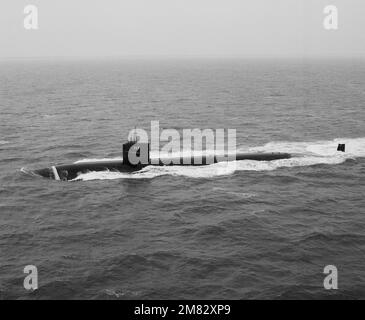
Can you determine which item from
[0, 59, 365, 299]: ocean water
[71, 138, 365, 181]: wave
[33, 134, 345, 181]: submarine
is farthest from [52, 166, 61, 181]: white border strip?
[71, 138, 365, 181]: wave

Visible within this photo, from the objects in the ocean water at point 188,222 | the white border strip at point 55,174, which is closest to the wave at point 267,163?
the ocean water at point 188,222

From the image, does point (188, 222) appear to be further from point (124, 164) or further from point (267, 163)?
point (267, 163)

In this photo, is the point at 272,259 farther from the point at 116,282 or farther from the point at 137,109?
the point at 137,109

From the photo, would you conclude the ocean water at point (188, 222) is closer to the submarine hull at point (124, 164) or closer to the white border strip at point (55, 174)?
the submarine hull at point (124, 164)

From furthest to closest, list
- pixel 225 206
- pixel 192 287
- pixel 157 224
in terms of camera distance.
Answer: pixel 225 206 → pixel 157 224 → pixel 192 287

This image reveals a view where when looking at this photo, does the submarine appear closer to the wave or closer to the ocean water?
the wave
